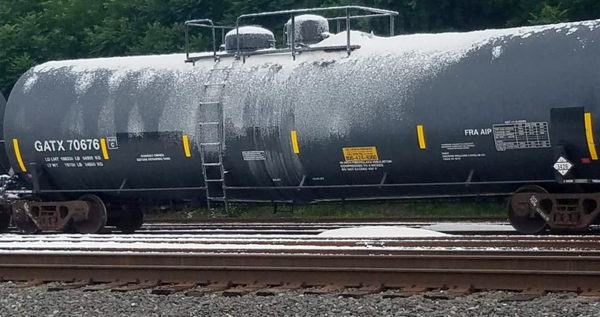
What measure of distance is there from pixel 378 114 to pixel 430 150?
98 centimetres

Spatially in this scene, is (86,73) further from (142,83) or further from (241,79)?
(241,79)

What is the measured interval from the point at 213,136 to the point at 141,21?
48.6 feet

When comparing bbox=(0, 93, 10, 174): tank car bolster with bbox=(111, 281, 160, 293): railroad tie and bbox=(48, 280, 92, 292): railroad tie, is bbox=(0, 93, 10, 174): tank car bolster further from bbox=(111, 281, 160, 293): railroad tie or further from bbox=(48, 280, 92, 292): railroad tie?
bbox=(111, 281, 160, 293): railroad tie

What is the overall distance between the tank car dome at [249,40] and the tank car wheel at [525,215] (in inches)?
202

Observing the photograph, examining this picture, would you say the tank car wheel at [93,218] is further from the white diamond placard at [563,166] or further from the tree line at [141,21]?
the tree line at [141,21]

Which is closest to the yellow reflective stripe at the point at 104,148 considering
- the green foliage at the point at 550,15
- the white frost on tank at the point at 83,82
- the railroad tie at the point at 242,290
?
the white frost on tank at the point at 83,82

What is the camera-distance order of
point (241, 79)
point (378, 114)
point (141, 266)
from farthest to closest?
point (241, 79), point (378, 114), point (141, 266)

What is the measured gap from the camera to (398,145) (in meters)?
14.5

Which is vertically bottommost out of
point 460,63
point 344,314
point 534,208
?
point 534,208

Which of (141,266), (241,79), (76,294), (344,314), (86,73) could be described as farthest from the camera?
(86,73)

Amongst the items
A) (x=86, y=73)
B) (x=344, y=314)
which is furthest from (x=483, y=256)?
(x=86, y=73)

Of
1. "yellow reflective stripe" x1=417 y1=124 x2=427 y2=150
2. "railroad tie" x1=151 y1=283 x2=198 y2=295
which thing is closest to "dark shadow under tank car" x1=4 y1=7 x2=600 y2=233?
"yellow reflective stripe" x1=417 y1=124 x2=427 y2=150

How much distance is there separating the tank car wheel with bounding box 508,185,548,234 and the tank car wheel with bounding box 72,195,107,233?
6996 mm

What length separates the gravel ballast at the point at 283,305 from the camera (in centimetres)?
A: 862
